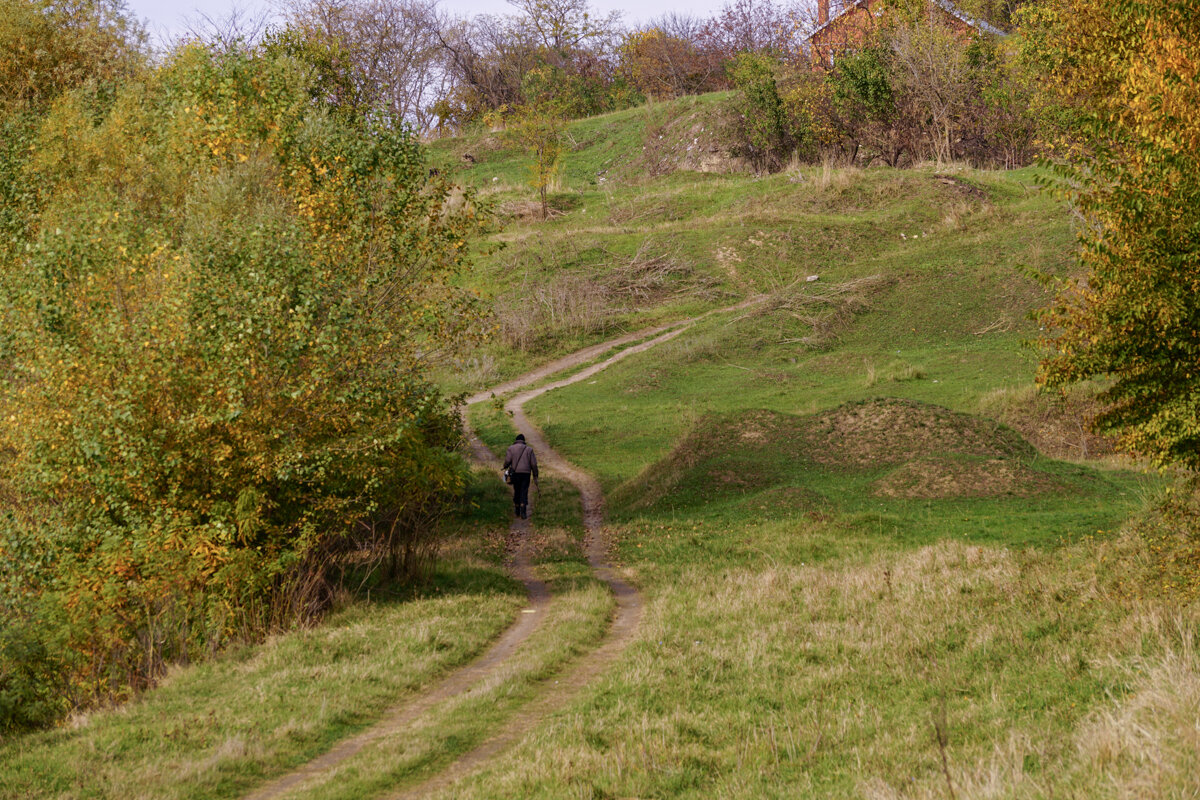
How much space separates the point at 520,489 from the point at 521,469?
60 cm

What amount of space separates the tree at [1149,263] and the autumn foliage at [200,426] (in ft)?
32.1

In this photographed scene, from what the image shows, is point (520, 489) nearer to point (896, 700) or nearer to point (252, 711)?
point (252, 711)

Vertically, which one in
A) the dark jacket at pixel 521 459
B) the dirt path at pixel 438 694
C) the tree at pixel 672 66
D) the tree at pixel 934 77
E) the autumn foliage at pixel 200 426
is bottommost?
the dirt path at pixel 438 694

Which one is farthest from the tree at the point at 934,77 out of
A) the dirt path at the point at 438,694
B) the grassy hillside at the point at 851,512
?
the dirt path at the point at 438,694

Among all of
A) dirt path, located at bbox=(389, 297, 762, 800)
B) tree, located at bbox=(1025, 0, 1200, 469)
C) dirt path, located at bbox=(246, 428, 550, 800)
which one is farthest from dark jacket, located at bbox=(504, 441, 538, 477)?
tree, located at bbox=(1025, 0, 1200, 469)

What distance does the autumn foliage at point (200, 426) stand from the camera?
1383 cm

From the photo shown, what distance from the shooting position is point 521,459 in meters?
23.9

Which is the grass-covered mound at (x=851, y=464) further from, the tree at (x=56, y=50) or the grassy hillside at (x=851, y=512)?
the tree at (x=56, y=50)

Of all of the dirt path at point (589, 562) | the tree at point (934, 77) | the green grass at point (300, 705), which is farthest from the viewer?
the tree at point (934, 77)

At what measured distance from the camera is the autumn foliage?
13.8m

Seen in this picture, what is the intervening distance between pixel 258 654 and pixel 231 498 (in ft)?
10.00

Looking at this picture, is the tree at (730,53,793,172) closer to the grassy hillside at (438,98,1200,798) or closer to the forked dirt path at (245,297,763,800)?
the grassy hillside at (438,98,1200,798)

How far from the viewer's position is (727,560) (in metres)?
18.6

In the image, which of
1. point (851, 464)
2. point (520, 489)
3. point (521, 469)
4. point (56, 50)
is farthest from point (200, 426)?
point (56, 50)
